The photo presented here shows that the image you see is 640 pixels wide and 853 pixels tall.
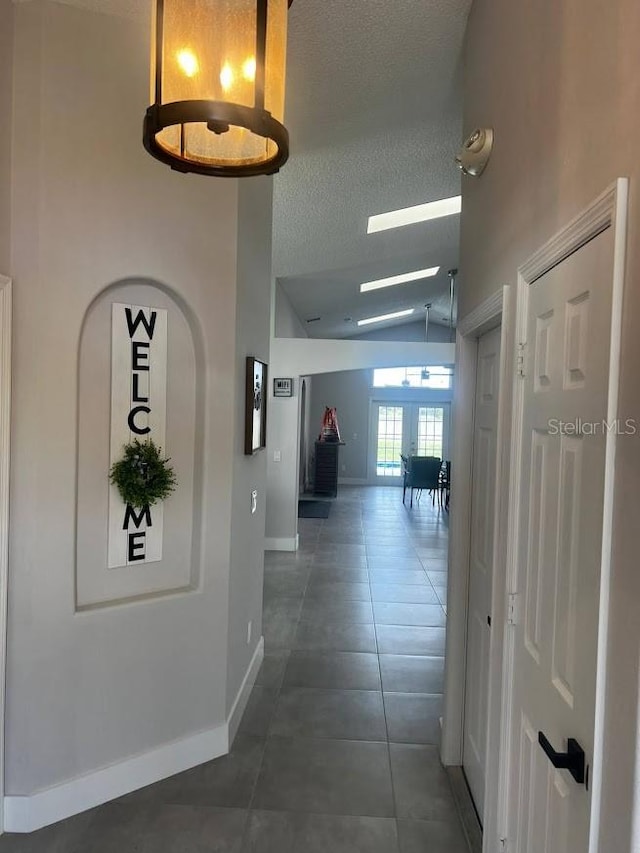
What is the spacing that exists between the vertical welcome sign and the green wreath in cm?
4

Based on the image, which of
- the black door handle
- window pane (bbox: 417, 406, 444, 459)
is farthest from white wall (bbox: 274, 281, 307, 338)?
window pane (bbox: 417, 406, 444, 459)

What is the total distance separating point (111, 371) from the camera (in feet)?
7.38

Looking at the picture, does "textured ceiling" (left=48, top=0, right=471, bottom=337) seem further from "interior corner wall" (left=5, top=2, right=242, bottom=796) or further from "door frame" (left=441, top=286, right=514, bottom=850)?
"door frame" (left=441, top=286, right=514, bottom=850)

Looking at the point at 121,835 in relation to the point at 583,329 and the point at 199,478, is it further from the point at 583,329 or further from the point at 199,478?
the point at 583,329

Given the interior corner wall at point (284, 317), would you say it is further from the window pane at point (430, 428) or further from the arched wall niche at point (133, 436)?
the window pane at point (430, 428)

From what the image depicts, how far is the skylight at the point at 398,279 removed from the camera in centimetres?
694

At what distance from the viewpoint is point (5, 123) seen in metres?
1.97

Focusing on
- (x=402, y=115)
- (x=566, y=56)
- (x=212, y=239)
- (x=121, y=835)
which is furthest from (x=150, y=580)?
(x=402, y=115)

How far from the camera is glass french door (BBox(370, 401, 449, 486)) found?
1334 centimetres

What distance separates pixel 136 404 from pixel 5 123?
3.84 feet

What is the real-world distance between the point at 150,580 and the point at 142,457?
59cm

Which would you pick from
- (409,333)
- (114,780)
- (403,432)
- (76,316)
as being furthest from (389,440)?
(76,316)

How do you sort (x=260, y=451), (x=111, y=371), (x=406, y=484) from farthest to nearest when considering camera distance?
(x=406, y=484)
(x=260, y=451)
(x=111, y=371)

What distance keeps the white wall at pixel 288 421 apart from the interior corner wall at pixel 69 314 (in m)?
4.13
